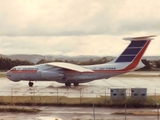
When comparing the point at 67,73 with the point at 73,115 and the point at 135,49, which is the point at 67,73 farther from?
the point at 73,115

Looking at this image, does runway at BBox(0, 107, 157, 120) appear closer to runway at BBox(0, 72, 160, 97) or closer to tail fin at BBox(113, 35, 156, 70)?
runway at BBox(0, 72, 160, 97)

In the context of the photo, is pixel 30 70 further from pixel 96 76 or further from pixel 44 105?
pixel 44 105

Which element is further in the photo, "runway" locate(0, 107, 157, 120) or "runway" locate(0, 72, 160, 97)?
"runway" locate(0, 72, 160, 97)

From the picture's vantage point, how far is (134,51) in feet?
156

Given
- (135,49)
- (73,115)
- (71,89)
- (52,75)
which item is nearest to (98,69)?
(71,89)

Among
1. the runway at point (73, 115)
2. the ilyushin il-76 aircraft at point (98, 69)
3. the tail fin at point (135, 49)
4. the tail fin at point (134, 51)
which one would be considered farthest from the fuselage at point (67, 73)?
the runway at point (73, 115)

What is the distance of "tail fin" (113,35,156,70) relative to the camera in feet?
154

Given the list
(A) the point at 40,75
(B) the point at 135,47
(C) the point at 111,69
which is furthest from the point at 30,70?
(B) the point at 135,47

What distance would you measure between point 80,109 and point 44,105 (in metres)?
3.37

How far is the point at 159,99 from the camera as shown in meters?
33.4

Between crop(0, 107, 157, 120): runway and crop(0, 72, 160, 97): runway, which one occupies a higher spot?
crop(0, 72, 160, 97): runway

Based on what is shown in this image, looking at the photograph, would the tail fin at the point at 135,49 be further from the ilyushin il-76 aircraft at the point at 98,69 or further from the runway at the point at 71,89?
the runway at the point at 71,89

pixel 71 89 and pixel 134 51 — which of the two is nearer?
pixel 71 89

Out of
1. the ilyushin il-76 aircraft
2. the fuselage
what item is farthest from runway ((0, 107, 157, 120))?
the fuselage
